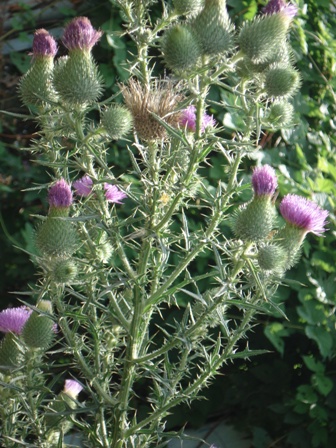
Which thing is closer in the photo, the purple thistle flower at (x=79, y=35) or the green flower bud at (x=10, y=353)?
Result: the purple thistle flower at (x=79, y=35)

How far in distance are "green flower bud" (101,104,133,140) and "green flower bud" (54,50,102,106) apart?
0.06m

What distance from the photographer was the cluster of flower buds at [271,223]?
198cm

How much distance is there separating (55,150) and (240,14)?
5.84 ft

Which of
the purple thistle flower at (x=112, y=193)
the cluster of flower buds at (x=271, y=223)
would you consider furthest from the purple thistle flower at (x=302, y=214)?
the purple thistle flower at (x=112, y=193)

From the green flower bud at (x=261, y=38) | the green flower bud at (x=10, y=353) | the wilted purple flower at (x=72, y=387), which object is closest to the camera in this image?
the green flower bud at (x=261, y=38)

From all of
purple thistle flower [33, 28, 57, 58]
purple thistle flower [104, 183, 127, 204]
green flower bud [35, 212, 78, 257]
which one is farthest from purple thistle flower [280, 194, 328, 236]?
purple thistle flower [33, 28, 57, 58]

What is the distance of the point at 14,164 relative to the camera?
3.79m

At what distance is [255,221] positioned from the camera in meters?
2.01

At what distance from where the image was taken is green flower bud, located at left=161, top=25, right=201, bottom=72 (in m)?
1.80

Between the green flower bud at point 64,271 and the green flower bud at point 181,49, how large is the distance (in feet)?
1.67

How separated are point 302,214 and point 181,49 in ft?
1.96

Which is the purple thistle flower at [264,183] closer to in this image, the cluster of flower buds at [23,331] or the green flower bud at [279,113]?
the green flower bud at [279,113]

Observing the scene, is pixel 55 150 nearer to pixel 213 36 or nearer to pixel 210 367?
pixel 213 36

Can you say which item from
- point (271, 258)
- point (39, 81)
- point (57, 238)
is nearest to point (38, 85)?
point (39, 81)
